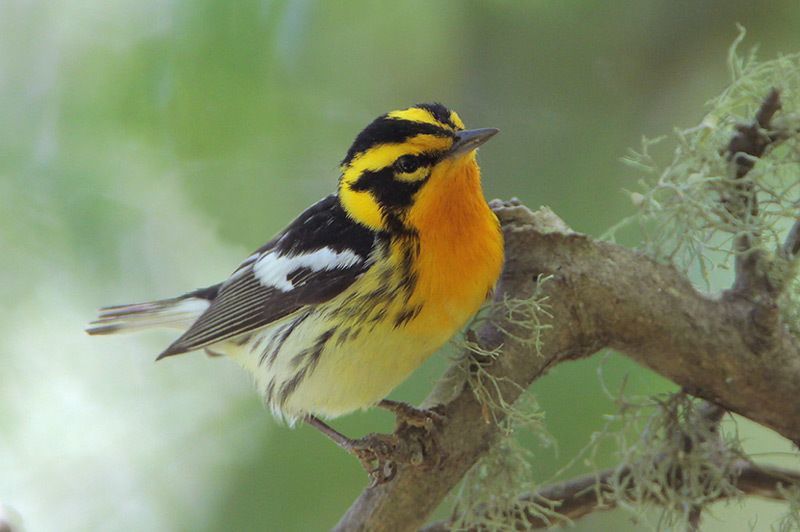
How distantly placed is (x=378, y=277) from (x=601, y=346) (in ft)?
1.73

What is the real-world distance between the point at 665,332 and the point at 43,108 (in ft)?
7.48

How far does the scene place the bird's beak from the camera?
211 centimetres

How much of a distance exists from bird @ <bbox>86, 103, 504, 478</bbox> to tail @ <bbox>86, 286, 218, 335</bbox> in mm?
414

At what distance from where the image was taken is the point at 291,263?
2398mm

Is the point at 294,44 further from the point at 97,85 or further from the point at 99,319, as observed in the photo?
the point at 99,319

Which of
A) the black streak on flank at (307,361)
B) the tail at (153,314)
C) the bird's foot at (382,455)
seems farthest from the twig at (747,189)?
the tail at (153,314)

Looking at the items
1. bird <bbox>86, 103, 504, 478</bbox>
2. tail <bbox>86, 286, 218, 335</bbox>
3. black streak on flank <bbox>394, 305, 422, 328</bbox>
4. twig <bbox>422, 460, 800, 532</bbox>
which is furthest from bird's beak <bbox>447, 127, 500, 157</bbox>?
tail <bbox>86, 286, 218, 335</bbox>

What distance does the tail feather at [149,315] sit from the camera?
2807mm

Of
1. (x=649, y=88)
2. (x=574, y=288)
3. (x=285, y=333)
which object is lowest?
(x=574, y=288)

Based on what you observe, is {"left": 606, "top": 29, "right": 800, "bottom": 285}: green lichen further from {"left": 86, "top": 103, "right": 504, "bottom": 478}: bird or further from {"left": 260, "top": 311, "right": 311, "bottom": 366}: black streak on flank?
{"left": 260, "top": 311, "right": 311, "bottom": 366}: black streak on flank

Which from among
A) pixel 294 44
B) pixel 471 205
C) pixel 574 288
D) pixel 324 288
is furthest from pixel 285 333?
pixel 294 44

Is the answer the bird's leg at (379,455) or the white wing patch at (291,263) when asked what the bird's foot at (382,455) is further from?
the white wing patch at (291,263)

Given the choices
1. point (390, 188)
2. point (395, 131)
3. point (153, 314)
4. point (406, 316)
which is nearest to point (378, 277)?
point (406, 316)

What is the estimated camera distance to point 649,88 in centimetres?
294
